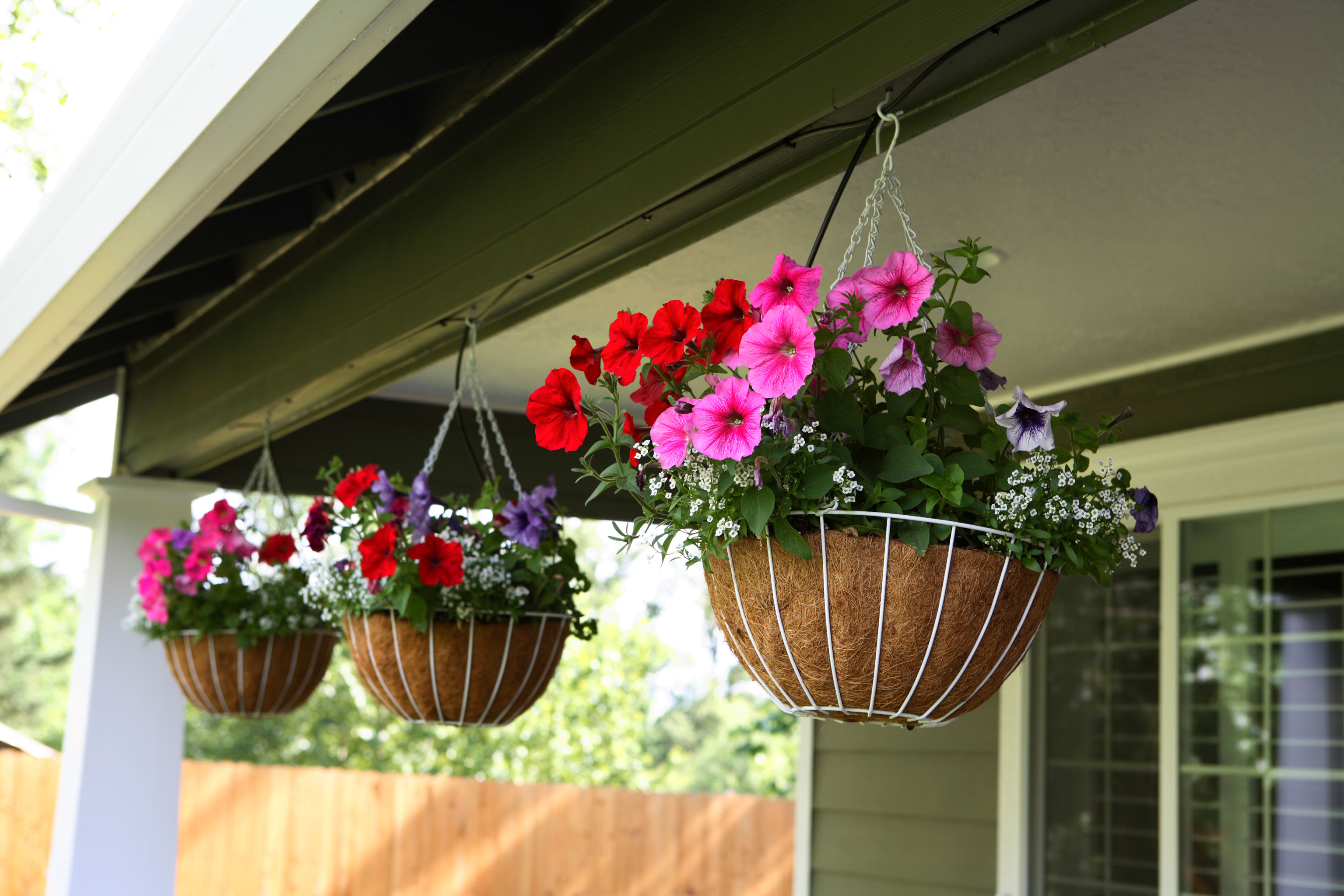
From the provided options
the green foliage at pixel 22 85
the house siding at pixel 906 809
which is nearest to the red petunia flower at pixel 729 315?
the house siding at pixel 906 809

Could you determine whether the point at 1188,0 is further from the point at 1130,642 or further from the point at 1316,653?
the point at 1130,642

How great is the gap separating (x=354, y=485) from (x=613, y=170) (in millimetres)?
681

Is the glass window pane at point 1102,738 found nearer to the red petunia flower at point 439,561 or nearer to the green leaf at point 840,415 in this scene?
the red petunia flower at point 439,561

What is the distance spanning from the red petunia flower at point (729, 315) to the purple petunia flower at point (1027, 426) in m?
0.25

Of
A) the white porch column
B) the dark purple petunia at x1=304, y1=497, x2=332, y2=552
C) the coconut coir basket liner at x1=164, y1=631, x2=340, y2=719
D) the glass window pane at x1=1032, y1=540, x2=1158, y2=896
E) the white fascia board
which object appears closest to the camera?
the white fascia board

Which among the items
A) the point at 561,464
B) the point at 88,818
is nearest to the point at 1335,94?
the point at 561,464

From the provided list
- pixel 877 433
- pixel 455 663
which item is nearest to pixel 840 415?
pixel 877 433

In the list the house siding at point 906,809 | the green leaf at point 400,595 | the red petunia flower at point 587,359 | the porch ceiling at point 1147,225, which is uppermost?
the porch ceiling at point 1147,225

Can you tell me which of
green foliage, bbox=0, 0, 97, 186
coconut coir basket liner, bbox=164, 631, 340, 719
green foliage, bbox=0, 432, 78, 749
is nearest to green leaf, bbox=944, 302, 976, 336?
coconut coir basket liner, bbox=164, 631, 340, 719

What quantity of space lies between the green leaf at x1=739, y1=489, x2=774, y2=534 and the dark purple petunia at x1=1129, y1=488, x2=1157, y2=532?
1.23ft

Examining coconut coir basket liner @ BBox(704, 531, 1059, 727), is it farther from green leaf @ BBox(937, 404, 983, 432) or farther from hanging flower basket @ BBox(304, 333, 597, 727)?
hanging flower basket @ BBox(304, 333, 597, 727)

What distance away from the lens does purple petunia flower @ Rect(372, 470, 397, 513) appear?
194cm

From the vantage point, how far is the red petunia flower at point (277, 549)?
241 cm

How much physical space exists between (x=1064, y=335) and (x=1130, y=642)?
90 centimetres
